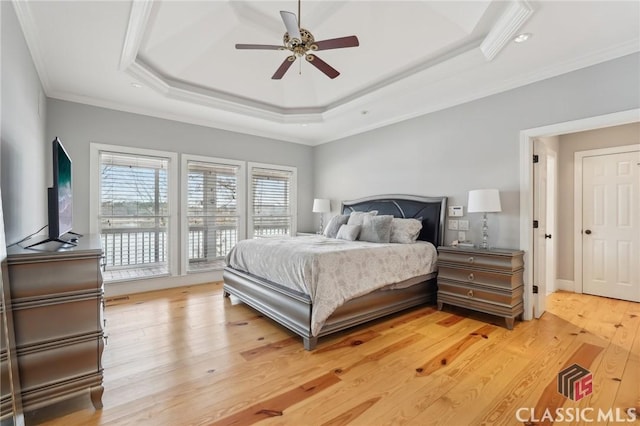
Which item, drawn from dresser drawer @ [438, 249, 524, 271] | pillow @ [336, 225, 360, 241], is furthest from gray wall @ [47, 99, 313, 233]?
dresser drawer @ [438, 249, 524, 271]

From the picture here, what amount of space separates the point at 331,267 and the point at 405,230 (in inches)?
61.9

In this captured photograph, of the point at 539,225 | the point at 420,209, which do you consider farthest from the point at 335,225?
the point at 539,225

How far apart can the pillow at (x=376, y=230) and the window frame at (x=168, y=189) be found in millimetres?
2863

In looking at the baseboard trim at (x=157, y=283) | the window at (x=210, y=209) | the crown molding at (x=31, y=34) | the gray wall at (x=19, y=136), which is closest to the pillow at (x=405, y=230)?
the window at (x=210, y=209)

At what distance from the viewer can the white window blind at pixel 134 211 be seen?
4188 mm

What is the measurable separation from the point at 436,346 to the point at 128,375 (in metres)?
2.45

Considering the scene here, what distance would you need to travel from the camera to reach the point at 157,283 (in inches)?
175

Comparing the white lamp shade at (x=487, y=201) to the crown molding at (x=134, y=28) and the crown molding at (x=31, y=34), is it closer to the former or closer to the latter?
the crown molding at (x=134, y=28)

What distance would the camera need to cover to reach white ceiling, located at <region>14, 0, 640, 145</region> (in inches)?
94.7

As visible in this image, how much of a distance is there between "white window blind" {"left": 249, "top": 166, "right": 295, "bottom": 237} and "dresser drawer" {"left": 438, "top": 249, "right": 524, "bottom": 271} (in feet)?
10.5

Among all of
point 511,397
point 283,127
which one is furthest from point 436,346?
point 283,127

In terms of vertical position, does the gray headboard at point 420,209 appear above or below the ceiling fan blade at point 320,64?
below

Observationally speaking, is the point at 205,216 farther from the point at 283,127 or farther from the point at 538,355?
the point at 538,355

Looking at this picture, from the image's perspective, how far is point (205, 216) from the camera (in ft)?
16.3
